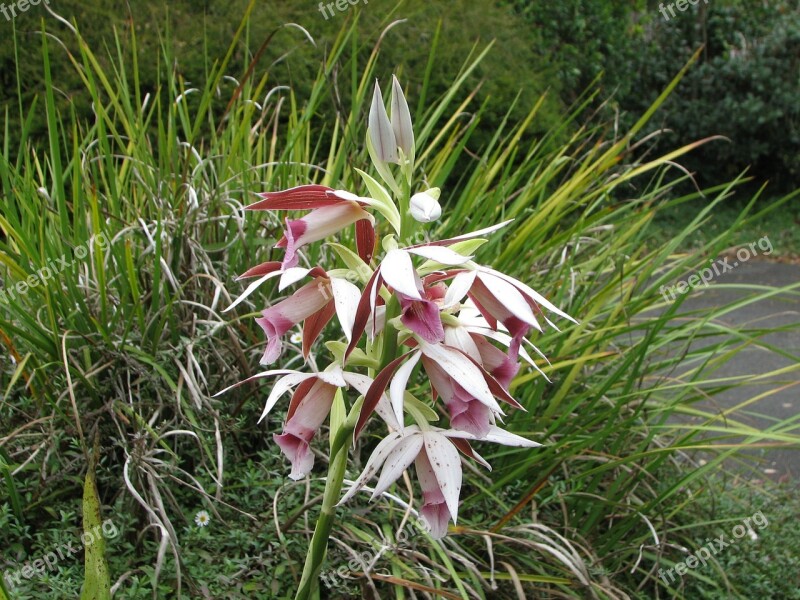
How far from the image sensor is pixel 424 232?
2.79 m

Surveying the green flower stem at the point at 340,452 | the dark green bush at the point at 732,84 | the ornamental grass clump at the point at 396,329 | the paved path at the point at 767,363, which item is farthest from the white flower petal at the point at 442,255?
the dark green bush at the point at 732,84

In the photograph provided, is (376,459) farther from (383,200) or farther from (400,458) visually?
(383,200)

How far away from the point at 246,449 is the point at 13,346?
27.8 inches

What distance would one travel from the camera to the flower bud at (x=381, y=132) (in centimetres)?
125

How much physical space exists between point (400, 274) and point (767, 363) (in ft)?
17.4

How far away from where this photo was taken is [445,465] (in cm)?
127

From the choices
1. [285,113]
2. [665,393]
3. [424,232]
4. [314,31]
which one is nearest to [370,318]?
[424,232]

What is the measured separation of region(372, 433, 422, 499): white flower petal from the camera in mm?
1264

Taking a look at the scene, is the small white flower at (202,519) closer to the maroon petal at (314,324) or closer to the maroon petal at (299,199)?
the maroon petal at (314,324)

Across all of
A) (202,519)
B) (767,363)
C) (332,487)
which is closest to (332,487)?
(332,487)

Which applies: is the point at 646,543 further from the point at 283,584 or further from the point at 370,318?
the point at 370,318

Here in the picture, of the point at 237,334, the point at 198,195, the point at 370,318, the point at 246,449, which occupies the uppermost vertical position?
the point at 370,318

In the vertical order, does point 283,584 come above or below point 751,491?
above

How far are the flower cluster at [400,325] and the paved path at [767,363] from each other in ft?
5.82
